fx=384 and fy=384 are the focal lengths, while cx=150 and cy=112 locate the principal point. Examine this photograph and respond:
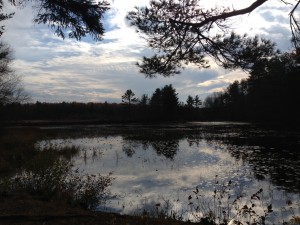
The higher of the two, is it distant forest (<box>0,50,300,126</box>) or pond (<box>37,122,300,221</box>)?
distant forest (<box>0,50,300,126</box>)

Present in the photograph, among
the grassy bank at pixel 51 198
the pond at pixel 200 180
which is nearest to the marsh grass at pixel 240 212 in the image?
the pond at pixel 200 180

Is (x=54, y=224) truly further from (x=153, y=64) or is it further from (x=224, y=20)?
(x=224, y=20)

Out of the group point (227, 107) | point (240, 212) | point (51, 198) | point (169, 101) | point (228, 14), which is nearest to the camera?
point (228, 14)

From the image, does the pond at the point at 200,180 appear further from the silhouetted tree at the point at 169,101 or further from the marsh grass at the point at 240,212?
the silhouetted tree at the point at 169,101

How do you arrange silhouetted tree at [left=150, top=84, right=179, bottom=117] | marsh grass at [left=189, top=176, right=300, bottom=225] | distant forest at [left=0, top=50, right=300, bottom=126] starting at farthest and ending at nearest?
silhouetted tree at [left=150, top=84, right=179, bottom=117] < distant forest at [left=0, top=50, right=300, bottom=126] < marsh grass at [left=189, top=176, right=300, bottom=225]

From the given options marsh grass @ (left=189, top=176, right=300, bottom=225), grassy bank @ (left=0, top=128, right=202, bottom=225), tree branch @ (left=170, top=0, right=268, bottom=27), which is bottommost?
marsh grass @ (left=189, top=176, right=300, bottom=225)

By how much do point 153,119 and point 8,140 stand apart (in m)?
61.2

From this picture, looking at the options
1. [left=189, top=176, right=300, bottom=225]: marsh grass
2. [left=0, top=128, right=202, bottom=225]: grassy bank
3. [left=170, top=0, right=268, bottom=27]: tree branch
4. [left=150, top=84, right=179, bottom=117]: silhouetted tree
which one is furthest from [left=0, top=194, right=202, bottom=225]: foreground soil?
[left=150, top=84, right=179, bottom=117]: silhouetted tree

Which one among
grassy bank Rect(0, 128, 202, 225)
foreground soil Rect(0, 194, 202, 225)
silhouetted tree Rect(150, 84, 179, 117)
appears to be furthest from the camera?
silhouetted tree Rect(150, 84, 179, 117)

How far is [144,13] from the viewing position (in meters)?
8.86

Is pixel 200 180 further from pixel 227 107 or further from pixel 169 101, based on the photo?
pixel 227 107


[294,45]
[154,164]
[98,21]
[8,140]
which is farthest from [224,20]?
[8,140]

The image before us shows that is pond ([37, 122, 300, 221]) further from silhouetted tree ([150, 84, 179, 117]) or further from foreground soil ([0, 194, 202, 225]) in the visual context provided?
silhouetted tree ([150, 84, 179, 117])

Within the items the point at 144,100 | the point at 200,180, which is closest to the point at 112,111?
the point at 144,100
